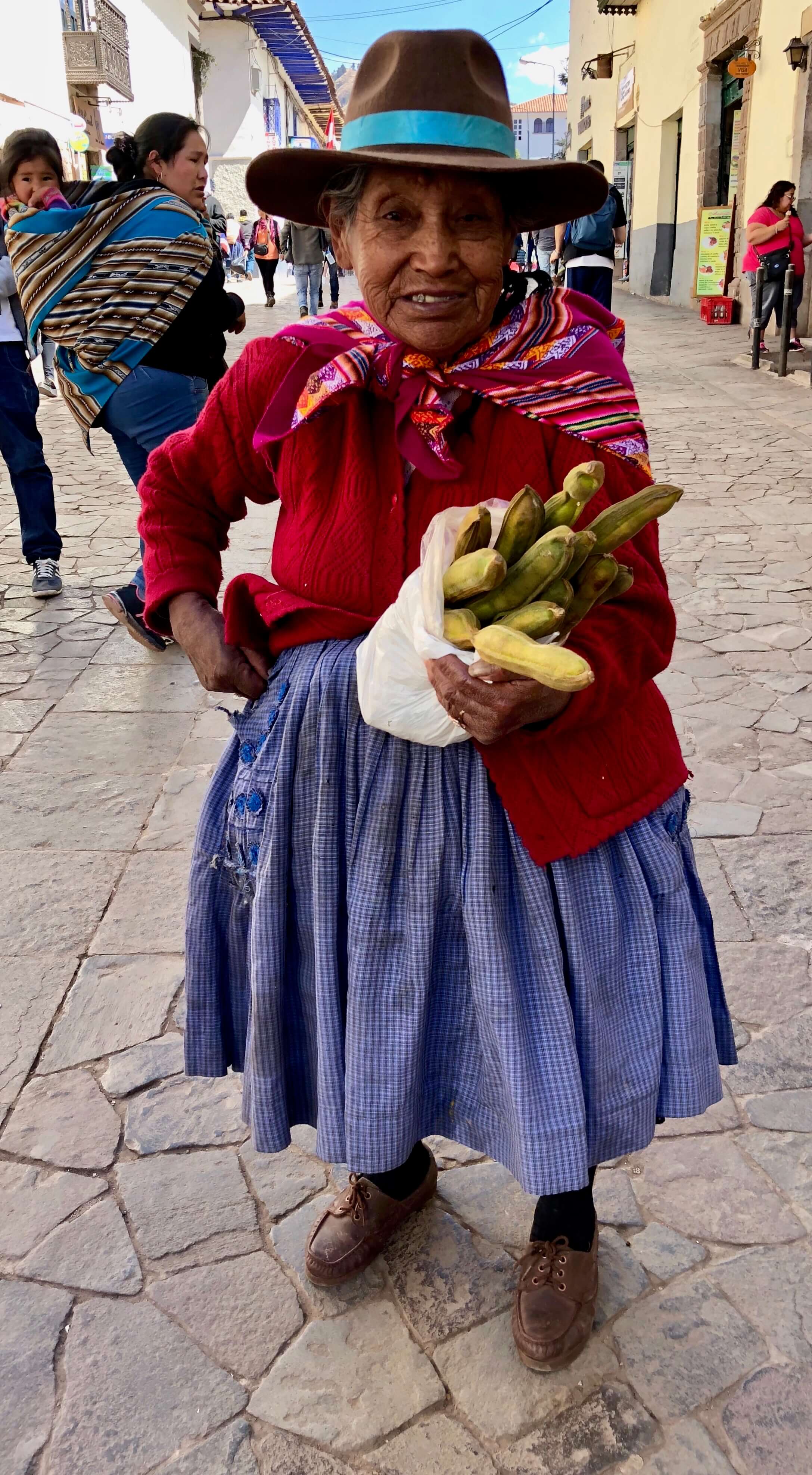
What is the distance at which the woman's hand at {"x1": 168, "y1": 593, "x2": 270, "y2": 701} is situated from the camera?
1706 mm

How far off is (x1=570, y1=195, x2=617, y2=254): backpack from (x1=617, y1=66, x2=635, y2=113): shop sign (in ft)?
54.3

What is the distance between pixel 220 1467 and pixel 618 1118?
2.58ft

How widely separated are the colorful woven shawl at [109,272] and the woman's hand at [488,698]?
353 centimetres

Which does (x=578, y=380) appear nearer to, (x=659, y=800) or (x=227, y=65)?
(x=659, y=800)

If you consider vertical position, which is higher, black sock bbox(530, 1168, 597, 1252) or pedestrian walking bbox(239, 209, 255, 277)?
pedestrian walking bbox(239, 209, 255, 277)

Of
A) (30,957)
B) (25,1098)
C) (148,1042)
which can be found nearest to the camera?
(25,1098)

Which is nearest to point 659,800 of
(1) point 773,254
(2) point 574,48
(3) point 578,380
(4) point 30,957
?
(3) point 578,380

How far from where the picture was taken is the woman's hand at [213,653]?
1706 millimetres

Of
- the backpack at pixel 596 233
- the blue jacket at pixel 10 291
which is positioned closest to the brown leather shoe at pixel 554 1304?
the blue jacket at pixel 10 291

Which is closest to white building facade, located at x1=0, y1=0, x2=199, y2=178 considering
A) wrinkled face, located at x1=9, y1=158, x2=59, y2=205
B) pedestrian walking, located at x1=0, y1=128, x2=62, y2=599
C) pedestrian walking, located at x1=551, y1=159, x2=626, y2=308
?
pedestrian walking, located at x1=551, y1=159, x2=626, y2=308

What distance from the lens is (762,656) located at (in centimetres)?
475

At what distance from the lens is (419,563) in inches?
60.4

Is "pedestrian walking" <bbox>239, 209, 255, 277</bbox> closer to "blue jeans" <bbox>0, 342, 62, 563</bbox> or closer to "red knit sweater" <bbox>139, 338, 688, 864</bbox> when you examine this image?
"blue jeans" <bbox>0, 342, 62, 563</bbox>

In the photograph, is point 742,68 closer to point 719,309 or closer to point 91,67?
point 719,309
